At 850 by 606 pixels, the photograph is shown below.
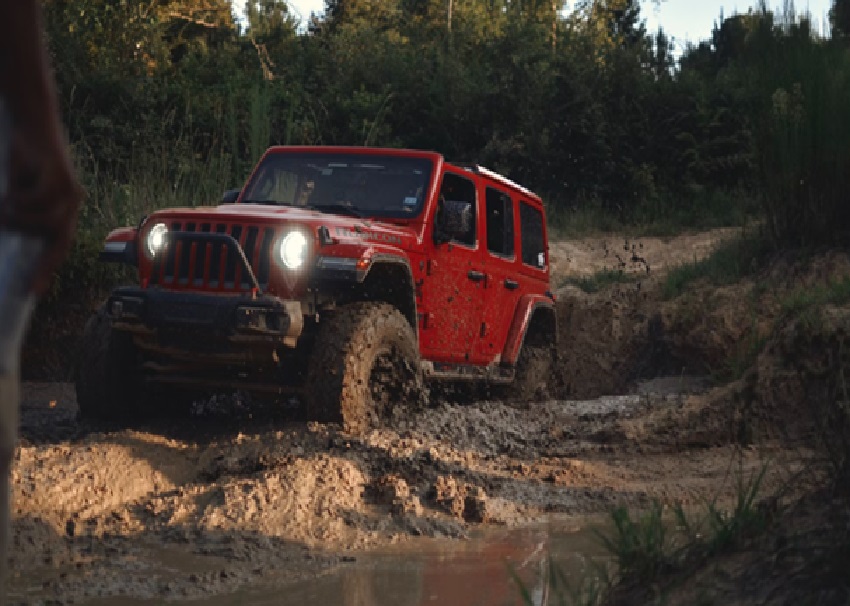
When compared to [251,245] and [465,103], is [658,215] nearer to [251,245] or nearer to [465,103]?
[465,103]

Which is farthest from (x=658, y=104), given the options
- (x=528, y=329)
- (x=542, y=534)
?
(x=542, y=534)

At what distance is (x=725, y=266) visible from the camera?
38.7ft

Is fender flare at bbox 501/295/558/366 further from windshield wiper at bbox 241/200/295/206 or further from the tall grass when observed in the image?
the tall grass

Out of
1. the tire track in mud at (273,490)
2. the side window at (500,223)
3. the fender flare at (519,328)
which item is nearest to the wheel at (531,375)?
the fender flare at (519,328)

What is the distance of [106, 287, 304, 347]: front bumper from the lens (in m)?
6.35

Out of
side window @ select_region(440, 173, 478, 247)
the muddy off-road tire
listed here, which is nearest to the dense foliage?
side window @ select_region(440, 173, 478, 247)

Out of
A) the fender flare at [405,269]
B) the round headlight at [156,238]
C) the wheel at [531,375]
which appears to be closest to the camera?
the round headlight at [156,238]

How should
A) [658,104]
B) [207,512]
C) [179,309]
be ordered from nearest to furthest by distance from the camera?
1. [207,512]
2. [179,309]
3. [658,104]

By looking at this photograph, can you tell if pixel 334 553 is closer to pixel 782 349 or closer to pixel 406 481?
pixel 406 481

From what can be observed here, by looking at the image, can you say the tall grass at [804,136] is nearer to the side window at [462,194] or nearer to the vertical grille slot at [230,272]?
the side window at [462,194]

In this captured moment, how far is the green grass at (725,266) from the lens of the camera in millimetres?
11422

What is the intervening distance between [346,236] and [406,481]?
1.49m

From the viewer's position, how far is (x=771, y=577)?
3395 millimetres

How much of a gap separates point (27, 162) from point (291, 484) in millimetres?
4530
